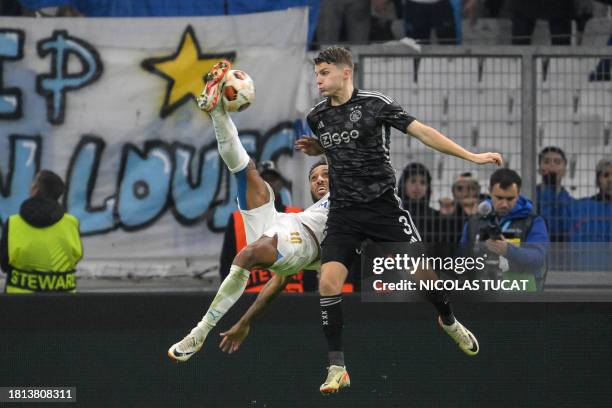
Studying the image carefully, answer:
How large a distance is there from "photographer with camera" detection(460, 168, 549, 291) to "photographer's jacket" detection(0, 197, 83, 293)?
3241 millimetres

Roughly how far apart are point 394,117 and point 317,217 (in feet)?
3.33

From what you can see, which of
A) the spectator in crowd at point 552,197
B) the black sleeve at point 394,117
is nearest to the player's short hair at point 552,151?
the spectator in crowd at point 552,197

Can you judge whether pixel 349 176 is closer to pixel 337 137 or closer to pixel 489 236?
pixel 337 137

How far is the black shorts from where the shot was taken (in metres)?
8.73

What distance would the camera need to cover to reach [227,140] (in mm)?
8773

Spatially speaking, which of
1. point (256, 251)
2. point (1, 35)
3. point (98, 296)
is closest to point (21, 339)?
point (98, 296)

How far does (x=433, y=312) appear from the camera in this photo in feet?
32.5

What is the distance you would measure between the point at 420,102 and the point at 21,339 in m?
4.07

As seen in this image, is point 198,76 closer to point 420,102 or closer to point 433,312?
point 420,102

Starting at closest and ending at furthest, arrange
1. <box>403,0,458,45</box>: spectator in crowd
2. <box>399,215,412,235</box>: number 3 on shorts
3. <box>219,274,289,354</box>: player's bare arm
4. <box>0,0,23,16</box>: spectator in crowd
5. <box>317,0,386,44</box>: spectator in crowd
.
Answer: <box>399,215,412,235</box>: number 3 on shorts, <box>219,274,289,354</box>: player's bare arm, <box>0,0,23,16</box>: spectator in crowd, <box>403,0,458,45</box>: spectator in crowd, <box>317,0,386,44</box>: spectator in crowd

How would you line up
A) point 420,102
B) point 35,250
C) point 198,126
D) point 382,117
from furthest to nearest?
1. point 198,126
2. point 420,102
3. point 35,250
4. point 382,117

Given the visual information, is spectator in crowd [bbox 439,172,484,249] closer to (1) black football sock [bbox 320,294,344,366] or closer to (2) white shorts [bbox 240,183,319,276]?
(2) white shorts [bbox 240,183,319,276]

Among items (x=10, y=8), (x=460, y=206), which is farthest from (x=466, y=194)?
(x=10, y=8)

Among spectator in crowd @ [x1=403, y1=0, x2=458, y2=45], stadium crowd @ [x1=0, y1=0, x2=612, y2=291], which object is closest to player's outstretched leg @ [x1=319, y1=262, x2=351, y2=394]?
stadium crowd @ [x1=0, y1=0, x2=612, y2=291]
